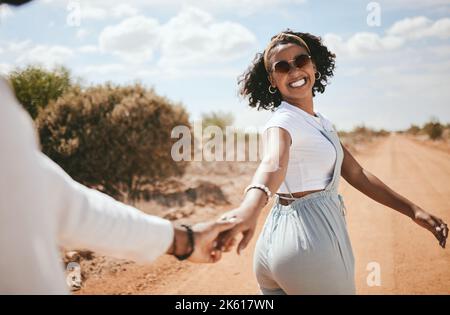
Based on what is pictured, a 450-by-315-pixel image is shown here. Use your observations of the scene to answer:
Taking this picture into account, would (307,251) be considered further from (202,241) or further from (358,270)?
(358,270)

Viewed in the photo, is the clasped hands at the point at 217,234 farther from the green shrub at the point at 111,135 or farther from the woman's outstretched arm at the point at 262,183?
the green shrub at the point at 111,135

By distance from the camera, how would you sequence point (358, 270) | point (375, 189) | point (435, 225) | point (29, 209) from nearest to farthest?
point (29, 209)
point (435, 225)
point (375, 189)
point (358, 270)

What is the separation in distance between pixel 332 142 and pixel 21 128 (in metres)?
1.60

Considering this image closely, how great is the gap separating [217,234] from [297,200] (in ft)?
1.46

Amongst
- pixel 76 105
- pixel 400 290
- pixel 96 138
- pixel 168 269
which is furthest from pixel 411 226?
pixel 76 105

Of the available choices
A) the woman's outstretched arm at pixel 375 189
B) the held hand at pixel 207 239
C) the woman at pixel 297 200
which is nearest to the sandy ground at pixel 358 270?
the woman's outstretched arm at pixel 375 189

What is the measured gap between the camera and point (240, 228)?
1.91 meters

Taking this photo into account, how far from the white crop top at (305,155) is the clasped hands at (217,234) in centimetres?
30

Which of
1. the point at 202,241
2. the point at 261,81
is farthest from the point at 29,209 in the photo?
the point at 261,81

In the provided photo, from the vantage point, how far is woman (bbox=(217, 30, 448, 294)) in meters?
1.95

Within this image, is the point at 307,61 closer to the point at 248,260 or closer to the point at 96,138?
the point at 248,260

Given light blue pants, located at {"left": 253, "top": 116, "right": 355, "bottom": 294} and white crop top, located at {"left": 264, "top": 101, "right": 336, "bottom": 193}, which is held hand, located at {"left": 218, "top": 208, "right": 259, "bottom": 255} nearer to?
light blue pants, located at {"left": 253, "top": 116, "right": 355, "bottom": 294}

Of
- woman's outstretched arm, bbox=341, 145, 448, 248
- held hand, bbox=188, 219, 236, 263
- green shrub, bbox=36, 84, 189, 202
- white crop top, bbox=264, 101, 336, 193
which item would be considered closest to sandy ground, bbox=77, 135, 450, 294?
woman's outstretched arm, bbox=341, 145, 448, 248

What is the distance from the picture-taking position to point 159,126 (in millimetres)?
10727
